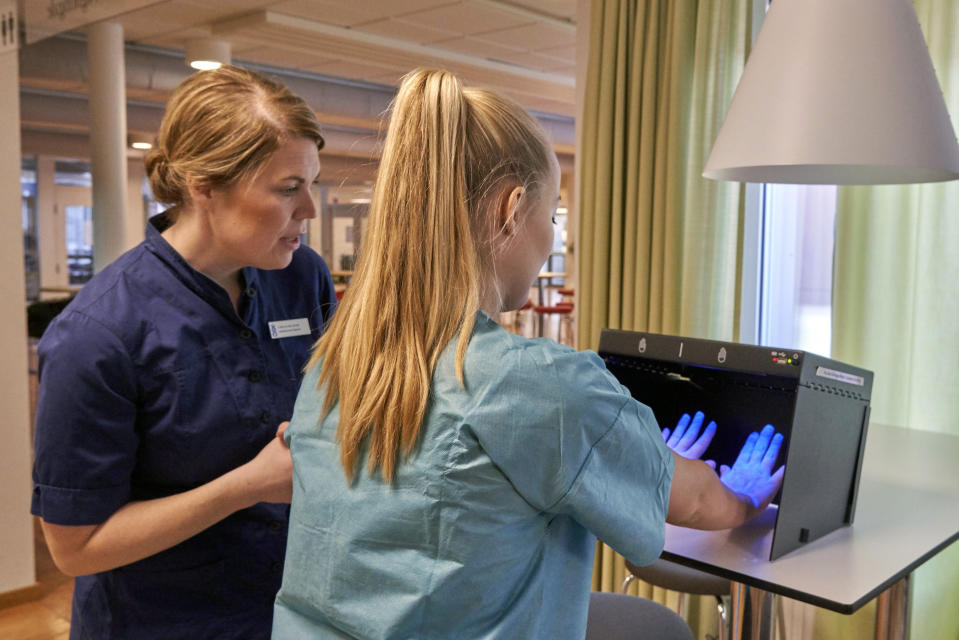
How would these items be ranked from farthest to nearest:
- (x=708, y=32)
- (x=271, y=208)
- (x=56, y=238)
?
(x=56, y=238) → (x=708, y=32) → (x=271, y=208)

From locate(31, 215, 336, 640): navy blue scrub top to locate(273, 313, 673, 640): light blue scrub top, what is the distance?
15.4 inches

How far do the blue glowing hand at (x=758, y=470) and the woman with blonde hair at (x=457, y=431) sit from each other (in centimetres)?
32

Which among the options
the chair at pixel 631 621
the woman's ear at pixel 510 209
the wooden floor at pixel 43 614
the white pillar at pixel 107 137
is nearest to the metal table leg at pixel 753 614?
the chair at pixel 631 621

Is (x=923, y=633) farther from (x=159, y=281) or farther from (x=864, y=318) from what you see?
(x=159, y=281)

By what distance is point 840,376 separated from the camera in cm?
125

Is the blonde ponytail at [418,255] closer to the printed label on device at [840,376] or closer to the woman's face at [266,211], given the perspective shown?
the woman's face at [266,211]

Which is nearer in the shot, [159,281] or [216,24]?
[159,281]

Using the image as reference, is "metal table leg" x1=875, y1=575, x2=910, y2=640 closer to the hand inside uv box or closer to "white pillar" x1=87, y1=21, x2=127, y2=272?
the hand inside uv box

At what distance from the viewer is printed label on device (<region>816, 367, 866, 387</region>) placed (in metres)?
1.21

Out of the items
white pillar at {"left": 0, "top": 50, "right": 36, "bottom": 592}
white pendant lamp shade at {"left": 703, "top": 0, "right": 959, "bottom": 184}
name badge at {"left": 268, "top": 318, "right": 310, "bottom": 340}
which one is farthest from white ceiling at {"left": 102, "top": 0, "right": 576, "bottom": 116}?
name badge at {"left": 268, "top": 318, "right": 310, "bottom": 340}

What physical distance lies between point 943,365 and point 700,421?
3.62ft

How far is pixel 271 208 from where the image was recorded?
1.27m

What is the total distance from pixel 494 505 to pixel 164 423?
60 cm

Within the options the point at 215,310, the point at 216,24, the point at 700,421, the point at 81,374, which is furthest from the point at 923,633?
the point at 216,24
